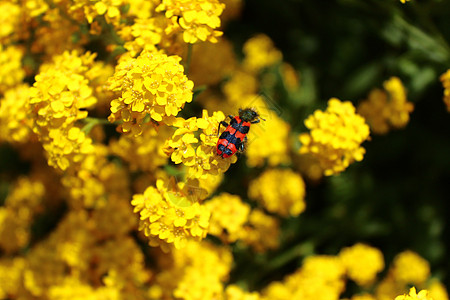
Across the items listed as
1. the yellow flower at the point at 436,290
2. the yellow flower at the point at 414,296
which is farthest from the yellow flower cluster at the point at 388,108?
the yellow flower at the point at 414,296

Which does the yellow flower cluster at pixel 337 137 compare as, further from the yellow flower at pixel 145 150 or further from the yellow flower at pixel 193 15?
the yellow flower at pixel 145 150

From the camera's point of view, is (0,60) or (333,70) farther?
(333,70)

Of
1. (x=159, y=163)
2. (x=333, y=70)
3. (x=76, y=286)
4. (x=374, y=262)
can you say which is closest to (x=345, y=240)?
(x=374, y=262)

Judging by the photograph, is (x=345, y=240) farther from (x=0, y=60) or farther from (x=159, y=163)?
(x=0, y=60)

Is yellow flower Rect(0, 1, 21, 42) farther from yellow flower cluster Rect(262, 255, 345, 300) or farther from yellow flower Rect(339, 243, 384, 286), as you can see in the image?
yellow flower Rect(339, 243, 384, 286)

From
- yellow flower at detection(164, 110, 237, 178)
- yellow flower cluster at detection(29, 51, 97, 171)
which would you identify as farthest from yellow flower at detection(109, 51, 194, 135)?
yellow flower cluster at detection(29, 51, 97, 171)

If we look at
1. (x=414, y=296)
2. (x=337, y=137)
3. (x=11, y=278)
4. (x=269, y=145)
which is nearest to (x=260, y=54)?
(x=269, y=145)

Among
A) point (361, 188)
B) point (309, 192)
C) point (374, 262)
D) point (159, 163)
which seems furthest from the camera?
point (309, 192)
